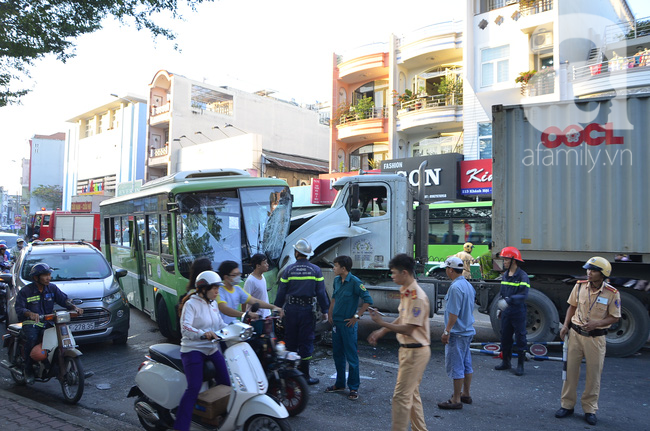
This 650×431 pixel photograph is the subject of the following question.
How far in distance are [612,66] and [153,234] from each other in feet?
50.3

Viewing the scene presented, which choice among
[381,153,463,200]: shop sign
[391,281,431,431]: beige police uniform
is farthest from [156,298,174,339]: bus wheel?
[381,153,463,200]: shop sign

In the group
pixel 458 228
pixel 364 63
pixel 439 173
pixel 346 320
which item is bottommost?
pixel 346 320

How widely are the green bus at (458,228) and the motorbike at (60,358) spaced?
446 inches

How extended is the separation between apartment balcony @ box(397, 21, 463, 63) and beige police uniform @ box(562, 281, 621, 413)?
648 inches

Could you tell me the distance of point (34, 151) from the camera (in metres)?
63.2

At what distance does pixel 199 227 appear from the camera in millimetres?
8031

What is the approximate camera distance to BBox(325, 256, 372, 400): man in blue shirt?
570cm

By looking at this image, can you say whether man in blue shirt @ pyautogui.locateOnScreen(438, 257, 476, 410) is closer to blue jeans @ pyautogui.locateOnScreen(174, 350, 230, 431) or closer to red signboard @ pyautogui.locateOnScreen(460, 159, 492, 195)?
blue jeans @ pyautogui.locateOnScreen(174, 350, 230, 431)

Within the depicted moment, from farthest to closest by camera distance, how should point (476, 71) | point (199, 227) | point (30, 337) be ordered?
point (476, 71) < point (199, 227) < point (30, 337)

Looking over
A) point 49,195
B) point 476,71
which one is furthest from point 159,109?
point 49,195

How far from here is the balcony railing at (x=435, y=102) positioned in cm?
2019

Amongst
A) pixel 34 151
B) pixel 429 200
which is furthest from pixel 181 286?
pixel 34 151

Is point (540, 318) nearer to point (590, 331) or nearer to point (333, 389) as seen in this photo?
point (590, 331)

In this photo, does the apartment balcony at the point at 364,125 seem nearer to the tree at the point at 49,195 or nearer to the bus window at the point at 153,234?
the bus window at the point at 153,234
